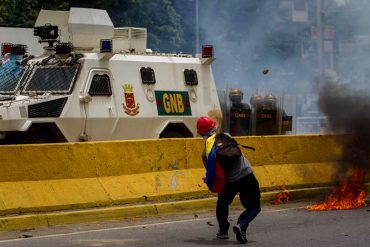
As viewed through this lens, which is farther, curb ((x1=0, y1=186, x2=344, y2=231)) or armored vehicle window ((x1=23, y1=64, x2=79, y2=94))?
armored vehicle window ((x1=23, y1=64, x2=79, y2=94))

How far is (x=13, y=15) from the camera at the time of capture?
24328 mm

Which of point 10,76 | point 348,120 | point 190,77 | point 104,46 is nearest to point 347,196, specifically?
point 348,120

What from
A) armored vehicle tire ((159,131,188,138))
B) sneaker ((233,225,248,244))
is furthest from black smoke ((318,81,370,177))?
sneaker ((233,225,248,244))

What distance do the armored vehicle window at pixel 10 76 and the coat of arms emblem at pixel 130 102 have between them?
1788mm

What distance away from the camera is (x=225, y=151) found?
29.9 feet

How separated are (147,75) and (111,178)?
126 inches

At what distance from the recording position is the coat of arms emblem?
13.9m

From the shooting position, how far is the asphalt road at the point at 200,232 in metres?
9.38

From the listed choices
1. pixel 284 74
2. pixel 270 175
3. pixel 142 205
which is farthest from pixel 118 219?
pixel 284 74

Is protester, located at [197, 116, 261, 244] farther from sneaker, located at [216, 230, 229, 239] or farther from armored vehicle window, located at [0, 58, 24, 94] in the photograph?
armored vehicle window, located at [0, 58, 24, 94]

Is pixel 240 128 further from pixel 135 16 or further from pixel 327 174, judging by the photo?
pixel 135 16

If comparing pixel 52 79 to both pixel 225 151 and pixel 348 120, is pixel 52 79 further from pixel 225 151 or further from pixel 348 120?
pixel 348 120

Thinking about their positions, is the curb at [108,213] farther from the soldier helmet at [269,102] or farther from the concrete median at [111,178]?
the soldier helmet at [269,102]

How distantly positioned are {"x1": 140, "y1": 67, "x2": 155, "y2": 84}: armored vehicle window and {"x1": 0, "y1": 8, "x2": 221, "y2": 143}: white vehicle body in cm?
2
